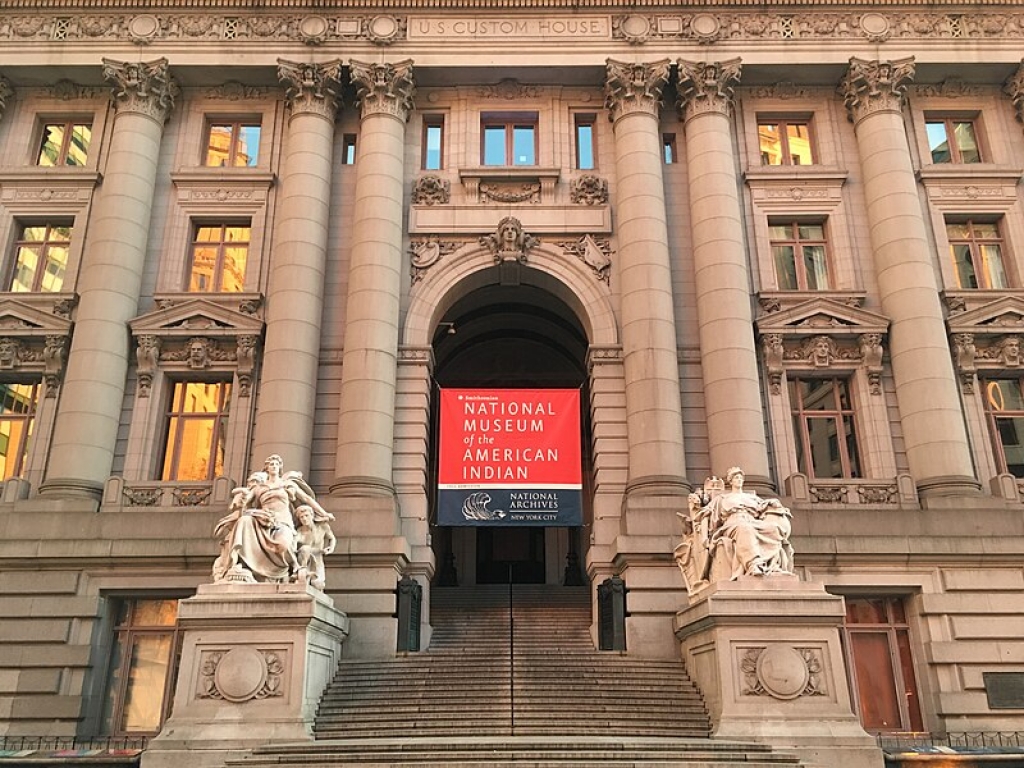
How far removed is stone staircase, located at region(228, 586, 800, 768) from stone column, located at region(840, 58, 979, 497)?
8682mm

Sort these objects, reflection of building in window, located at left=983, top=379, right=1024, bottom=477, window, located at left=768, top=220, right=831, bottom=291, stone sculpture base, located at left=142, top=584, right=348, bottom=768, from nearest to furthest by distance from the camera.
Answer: stone sculpture base, located at left=142, top=584, right=348, bottom=768 < reflection of building in window, located at left=983, top=379, right=1024, bottom=477 < window, located at left=768, top=220, right=831, bottom=291

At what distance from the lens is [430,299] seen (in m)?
23.9

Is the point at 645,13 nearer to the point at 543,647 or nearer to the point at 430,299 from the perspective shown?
the point at 430,299

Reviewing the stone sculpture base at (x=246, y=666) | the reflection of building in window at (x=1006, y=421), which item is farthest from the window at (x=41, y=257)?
the reflection of building in window at (x=1006, y=421)

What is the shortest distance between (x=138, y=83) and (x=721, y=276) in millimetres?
17117

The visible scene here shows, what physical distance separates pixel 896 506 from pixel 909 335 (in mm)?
4455

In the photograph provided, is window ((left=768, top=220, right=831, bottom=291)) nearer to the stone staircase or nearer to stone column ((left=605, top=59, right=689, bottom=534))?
stone column ((left=605, top=59, right=689, bottom=534))

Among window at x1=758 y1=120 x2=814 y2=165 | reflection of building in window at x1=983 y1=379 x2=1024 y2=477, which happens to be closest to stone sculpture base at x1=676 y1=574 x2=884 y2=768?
reflection of building in window at x1=983 y1=379 x2=1024 y2=477

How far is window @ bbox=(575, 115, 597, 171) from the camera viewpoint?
2584cm

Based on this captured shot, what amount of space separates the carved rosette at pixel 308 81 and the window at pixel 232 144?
6.16 ft

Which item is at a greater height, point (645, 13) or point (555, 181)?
point (645, 13)

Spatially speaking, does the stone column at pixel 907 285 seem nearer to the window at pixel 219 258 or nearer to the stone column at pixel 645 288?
the stone column at pixel 645 288

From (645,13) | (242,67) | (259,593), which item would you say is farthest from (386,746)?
(645,13)

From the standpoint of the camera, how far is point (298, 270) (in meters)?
23.0
